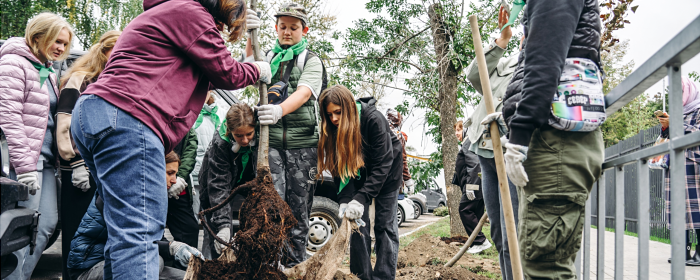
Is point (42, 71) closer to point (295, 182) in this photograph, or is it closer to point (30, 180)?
point (30, 180)

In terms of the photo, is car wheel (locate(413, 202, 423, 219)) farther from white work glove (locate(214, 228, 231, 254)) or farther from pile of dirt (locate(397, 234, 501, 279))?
white work glove (locate(214, 228, 231, 254))

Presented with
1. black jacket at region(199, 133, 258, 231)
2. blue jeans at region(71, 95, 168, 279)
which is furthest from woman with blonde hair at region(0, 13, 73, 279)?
blue jeans at region(71, 95, 168, 279)

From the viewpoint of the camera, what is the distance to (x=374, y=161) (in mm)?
3471

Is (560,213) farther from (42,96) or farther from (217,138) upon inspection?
(42,96)

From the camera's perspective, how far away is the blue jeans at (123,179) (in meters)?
1.79

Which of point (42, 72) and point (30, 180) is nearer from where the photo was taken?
point (30, 180)

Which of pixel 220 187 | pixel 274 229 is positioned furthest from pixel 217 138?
pixel 274 229

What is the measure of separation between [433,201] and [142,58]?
2221 cm

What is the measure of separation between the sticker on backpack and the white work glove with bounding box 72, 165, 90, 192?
2.91m

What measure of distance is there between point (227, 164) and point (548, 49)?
96.5 inches

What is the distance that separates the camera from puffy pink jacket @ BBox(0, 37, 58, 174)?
2770 mm

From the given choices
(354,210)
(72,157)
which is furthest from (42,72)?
(354,210)

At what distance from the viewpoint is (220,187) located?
10.9ft

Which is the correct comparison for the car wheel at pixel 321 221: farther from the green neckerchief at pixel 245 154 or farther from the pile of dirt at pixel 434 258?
the green neckerchief at pixel 245 154
